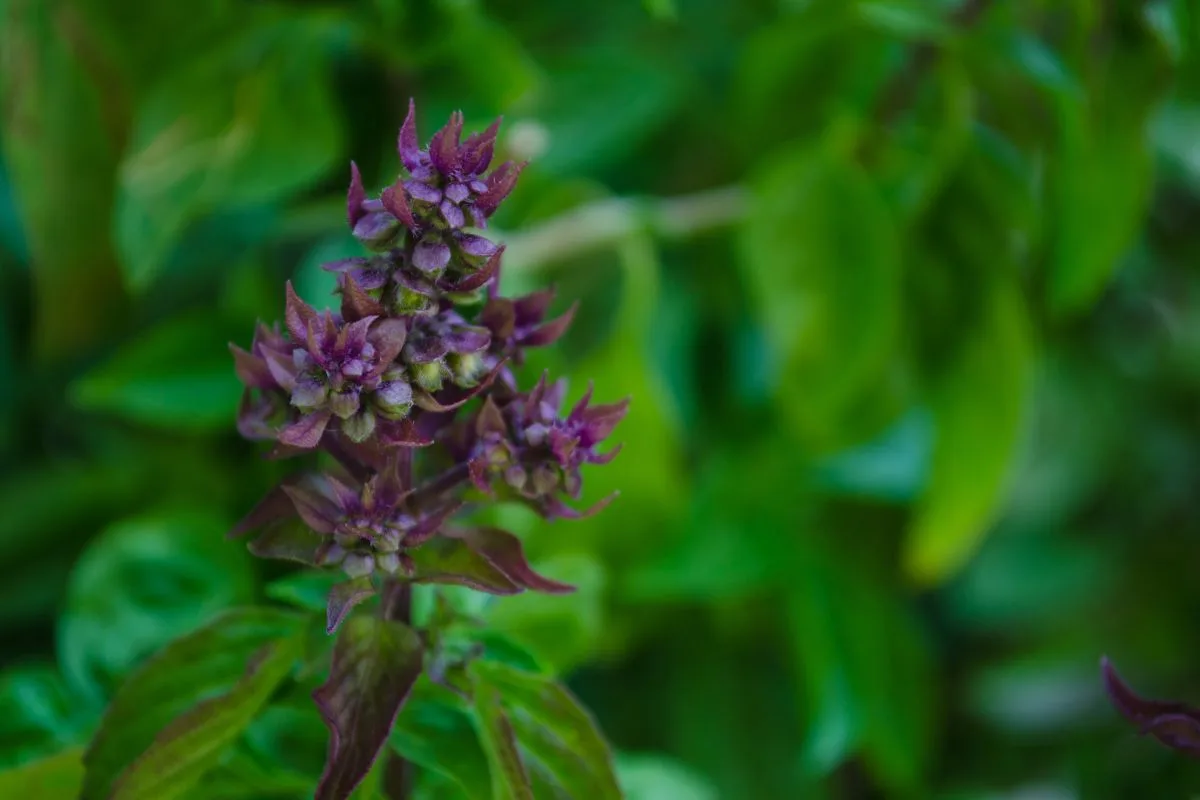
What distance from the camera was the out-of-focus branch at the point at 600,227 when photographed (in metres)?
0.66

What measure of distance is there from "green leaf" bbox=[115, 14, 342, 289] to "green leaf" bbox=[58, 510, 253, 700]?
0.42 feet

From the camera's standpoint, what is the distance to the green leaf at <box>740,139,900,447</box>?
660mm

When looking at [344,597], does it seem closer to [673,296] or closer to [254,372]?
[254,372]

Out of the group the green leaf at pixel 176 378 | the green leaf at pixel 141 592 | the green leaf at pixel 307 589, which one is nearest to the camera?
the green leaf at pixel 307 589

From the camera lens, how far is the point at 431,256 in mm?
317

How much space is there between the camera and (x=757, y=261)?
2.20 ft

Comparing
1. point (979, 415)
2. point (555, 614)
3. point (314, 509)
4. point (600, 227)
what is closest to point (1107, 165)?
point (979, 415)

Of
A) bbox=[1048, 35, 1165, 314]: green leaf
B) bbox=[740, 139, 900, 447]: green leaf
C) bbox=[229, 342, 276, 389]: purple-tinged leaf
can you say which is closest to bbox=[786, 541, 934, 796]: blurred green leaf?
bbox=[740, 139, 900, 447]: green leaf

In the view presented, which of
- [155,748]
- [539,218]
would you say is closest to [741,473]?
[539,218]

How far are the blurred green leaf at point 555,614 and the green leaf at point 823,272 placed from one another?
0.64 ft

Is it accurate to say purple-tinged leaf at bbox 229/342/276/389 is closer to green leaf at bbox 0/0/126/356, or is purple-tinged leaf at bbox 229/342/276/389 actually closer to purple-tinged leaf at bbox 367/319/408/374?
purple-tinged leaf at bbox 367/319/408/374

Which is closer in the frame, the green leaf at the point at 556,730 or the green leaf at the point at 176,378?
the green leaf at the point at 556,730

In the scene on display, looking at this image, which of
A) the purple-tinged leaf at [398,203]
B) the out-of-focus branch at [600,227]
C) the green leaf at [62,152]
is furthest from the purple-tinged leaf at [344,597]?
the green leaf at [62,152]

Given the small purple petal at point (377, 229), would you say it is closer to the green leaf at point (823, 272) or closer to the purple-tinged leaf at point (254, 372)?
the purple-tinged leaf at point (254, 372)
